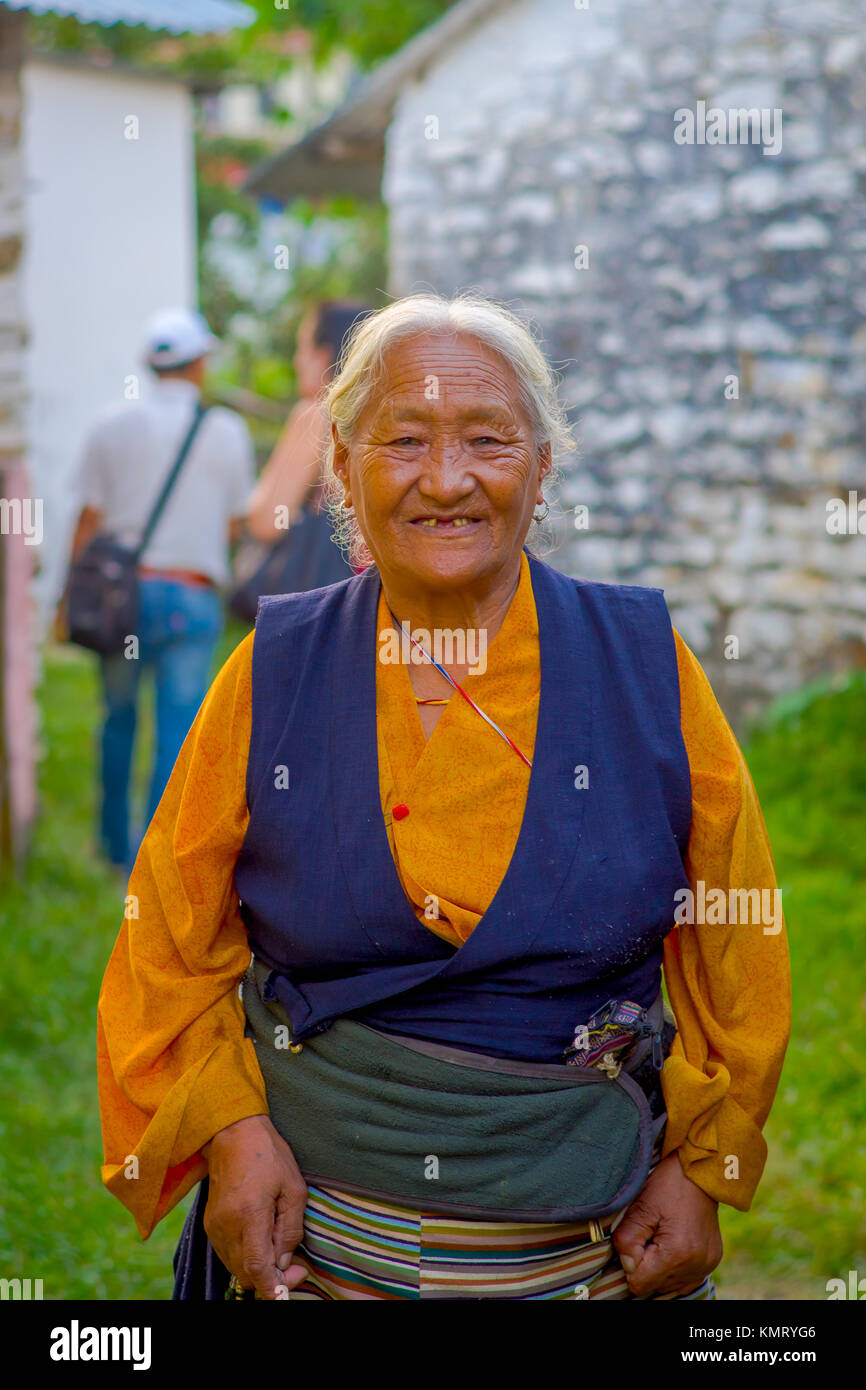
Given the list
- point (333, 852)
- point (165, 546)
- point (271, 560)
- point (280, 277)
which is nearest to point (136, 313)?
point (280, 277)

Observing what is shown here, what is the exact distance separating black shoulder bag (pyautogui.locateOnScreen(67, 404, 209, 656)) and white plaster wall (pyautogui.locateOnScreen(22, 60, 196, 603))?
6292 mm

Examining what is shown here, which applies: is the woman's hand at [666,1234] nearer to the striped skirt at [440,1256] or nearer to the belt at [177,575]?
the striped skirt at [440,1256]

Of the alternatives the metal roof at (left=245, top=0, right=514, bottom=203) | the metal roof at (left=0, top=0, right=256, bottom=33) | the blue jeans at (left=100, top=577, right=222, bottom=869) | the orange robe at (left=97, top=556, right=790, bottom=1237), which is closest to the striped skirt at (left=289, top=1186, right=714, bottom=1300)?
the orange robe at (left=97, top=556, right=790, bottom=1237)

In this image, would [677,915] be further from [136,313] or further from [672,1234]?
[136,313]

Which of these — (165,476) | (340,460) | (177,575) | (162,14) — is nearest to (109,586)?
(177,575)

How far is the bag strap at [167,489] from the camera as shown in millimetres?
5453

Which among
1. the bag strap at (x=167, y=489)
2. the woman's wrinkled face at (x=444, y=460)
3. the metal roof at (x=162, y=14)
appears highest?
the metal roof at (x=162, y=14)

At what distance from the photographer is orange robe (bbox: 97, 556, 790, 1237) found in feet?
6.40

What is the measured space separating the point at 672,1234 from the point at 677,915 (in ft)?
1.39

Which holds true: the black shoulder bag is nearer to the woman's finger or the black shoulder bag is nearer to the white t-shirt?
the white t-shirt

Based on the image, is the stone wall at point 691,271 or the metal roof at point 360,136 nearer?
the stone wall at point 691,271

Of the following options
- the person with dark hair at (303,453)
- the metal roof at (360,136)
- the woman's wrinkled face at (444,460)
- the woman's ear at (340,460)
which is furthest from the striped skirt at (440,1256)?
the metal roof at (360,136)

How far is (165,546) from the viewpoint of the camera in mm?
5512

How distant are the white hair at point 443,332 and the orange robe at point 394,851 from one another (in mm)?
297
